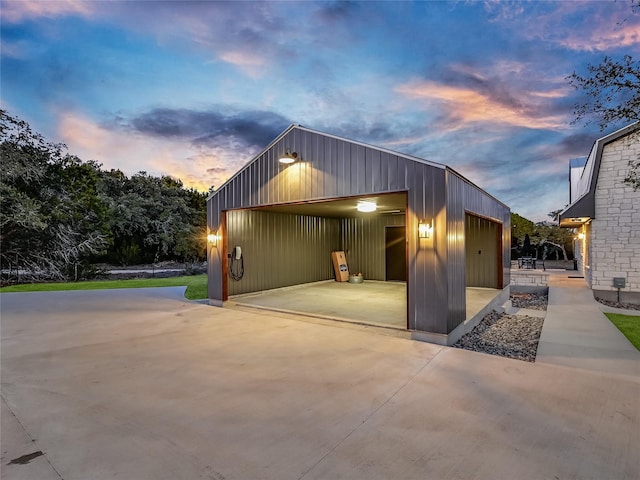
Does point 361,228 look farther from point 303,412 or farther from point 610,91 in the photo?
point 303,412

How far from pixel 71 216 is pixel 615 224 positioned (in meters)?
17.2

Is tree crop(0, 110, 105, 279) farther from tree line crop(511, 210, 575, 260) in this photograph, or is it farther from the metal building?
tree line crop(511, 210, 575, 260)

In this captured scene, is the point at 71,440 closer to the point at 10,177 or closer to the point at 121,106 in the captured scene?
the point at 121,106

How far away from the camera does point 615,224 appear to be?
8445 mm

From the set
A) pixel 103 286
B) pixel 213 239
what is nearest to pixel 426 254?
pixel 213 239

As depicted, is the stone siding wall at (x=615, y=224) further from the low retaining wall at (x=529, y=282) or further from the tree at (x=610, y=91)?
the tree at (x=610, y=91)

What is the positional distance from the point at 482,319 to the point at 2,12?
12048 millimetres

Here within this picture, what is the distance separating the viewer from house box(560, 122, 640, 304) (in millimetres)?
8258

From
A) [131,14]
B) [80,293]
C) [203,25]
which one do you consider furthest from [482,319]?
[80,293]

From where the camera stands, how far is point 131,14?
7008 millimetres

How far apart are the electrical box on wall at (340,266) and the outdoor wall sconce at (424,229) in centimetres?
695

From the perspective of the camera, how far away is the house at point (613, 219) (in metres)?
8.26

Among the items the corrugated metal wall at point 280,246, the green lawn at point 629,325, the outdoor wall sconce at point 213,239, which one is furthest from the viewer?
the corrugated metal wall at point 280,246

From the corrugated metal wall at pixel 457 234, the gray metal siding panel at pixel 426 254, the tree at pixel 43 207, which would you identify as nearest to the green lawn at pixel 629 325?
the corrugated metal wall at pixel 457 234
